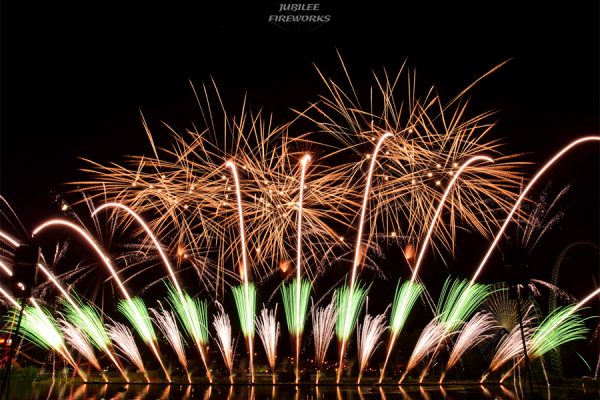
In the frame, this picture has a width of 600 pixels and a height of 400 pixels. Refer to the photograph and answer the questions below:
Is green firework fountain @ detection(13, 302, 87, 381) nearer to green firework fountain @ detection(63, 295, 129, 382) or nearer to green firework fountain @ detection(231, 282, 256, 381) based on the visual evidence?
green firework fountain @ detection(63, 295, 129, 382)

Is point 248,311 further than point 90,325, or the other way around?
point 90,325

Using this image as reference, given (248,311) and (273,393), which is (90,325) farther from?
(273,393)

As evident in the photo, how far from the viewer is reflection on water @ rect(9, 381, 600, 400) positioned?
14328mm

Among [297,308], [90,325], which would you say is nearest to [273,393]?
[297,308]

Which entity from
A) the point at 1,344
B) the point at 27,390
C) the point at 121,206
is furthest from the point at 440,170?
the point at 1,344

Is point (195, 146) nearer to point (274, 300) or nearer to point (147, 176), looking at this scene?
point (147, 176)

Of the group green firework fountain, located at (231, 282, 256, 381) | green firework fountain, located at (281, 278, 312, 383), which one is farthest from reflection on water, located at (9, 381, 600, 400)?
green firework fountain, located at (231, 282, 256, 381)

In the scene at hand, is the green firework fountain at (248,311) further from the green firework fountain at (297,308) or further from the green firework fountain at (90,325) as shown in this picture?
the green firework fountain at (90,325)

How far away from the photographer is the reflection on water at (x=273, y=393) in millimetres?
14328

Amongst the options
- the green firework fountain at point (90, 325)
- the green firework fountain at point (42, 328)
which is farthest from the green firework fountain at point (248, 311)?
the green firework fountain at point (42, 328)

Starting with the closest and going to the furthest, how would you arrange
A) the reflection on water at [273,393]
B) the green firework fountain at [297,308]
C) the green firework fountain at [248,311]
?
the reflection on water at [273,393] → the green firework fountain at [248,311] → the green firework fountain at [297,308]

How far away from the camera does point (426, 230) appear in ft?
56.9

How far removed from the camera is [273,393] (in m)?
15.5

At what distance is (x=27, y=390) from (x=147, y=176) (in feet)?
24.5
